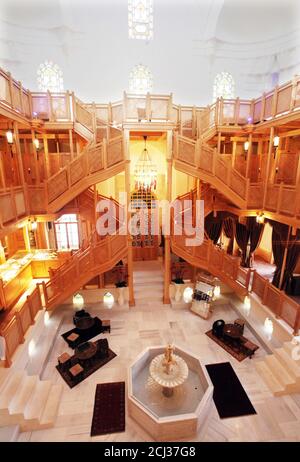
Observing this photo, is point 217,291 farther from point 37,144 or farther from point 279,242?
point 37,144

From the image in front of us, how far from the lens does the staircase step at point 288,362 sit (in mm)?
6664

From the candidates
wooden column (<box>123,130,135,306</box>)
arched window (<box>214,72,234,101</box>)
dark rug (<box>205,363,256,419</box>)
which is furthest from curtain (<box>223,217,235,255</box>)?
arched window (<box>214,72,234,101</box>)

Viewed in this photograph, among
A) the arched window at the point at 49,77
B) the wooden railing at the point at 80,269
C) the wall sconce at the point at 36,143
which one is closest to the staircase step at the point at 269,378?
the wooden railing at the point at 80,269

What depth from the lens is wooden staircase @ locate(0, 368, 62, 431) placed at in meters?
5.57

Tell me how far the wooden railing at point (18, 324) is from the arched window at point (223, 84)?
16.1 m

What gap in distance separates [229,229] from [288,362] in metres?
8.03

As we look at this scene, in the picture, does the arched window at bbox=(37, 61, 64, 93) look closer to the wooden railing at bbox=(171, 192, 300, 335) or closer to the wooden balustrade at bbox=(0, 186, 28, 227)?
the wooden balustrade at bbox=(0, 186, 28, 227)

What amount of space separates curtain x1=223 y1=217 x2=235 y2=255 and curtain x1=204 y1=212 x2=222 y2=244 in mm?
618

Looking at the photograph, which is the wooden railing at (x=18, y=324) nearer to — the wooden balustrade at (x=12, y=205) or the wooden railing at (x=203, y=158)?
the wooden balustrade at (x=12, y=205)

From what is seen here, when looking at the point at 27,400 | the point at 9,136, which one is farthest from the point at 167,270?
the point at 9,136

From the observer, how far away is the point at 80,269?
9594 millimetres

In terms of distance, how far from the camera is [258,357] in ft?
25.8

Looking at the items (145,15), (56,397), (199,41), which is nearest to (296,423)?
(56,397)

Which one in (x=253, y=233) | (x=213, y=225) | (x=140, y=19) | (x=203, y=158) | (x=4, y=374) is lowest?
(x=4, y=374)
